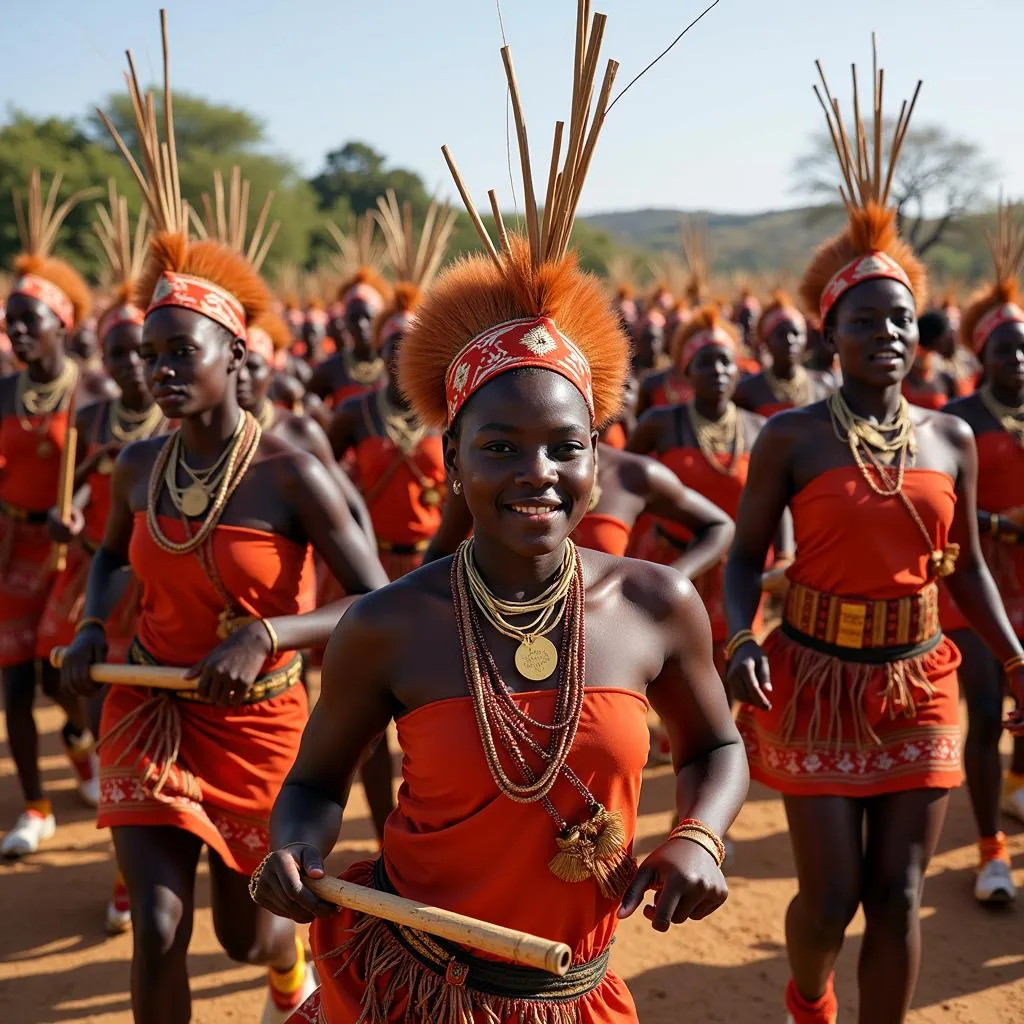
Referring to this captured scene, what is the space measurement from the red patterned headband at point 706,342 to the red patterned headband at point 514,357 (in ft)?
16.4

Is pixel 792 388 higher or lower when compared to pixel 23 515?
higher

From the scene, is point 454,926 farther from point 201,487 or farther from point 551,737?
point 201,487

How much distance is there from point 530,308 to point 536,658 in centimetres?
73

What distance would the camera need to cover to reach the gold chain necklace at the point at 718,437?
7.13 metres

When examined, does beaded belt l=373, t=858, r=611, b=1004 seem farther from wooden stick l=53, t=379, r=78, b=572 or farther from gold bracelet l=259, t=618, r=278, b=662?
wooden stick l=53, t=379, r=78, b=572

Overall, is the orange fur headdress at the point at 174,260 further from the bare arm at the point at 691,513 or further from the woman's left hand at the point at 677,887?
the woman's left hand at the point at 677,887

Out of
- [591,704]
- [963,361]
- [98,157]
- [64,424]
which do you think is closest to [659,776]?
[64,424]

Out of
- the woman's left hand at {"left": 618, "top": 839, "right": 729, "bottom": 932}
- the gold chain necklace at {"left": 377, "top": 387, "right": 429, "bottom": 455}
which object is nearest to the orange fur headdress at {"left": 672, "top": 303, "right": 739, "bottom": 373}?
the gold chain necklace at {"left": 377, "top": 387, "right": 429, "bottom": 455}

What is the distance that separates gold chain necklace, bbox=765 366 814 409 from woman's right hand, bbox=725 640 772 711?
5.68 meters

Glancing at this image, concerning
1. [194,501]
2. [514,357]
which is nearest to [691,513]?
[194,501]

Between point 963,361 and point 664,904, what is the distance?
1836cm

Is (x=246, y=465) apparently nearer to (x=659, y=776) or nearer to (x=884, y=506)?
(x=884, y=506)

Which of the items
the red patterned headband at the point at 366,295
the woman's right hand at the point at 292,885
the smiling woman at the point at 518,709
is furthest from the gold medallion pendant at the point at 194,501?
the red patterned headband at the point at 366,295

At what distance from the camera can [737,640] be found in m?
4.09
